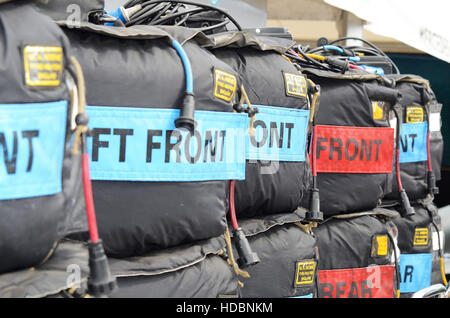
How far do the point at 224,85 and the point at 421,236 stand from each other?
5.44 ft

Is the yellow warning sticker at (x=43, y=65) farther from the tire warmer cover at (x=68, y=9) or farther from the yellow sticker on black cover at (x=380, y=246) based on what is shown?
the yellow sticker on black cover at (x=380, y=246)

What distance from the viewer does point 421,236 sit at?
8.82 ft

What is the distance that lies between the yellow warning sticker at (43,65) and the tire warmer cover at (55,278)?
0.99 feet

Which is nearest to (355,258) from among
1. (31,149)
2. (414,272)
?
(414,272)

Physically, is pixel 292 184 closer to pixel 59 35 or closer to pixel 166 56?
pixel 166 56

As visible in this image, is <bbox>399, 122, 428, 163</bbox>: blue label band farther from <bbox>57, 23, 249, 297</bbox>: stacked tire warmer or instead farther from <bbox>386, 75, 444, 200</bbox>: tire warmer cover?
<bbox>57, 23, 249, 297</bbox>: stacked tire warmer

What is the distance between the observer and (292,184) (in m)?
1.70

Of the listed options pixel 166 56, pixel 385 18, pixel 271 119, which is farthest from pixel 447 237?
pixel 166 56

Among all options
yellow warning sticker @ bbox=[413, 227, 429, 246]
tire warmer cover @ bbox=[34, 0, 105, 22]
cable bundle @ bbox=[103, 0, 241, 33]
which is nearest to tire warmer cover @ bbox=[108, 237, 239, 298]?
tire warmer cover @ bbox=[34, 0, 105, 22]

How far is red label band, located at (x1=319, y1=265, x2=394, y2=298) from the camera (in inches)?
80.7

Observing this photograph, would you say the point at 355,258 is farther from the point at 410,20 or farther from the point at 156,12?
the point at 410,20

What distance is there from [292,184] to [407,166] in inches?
42.6

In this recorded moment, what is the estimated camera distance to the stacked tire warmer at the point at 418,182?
8.44 feet

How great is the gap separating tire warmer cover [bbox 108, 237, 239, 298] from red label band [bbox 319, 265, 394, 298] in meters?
0.70
